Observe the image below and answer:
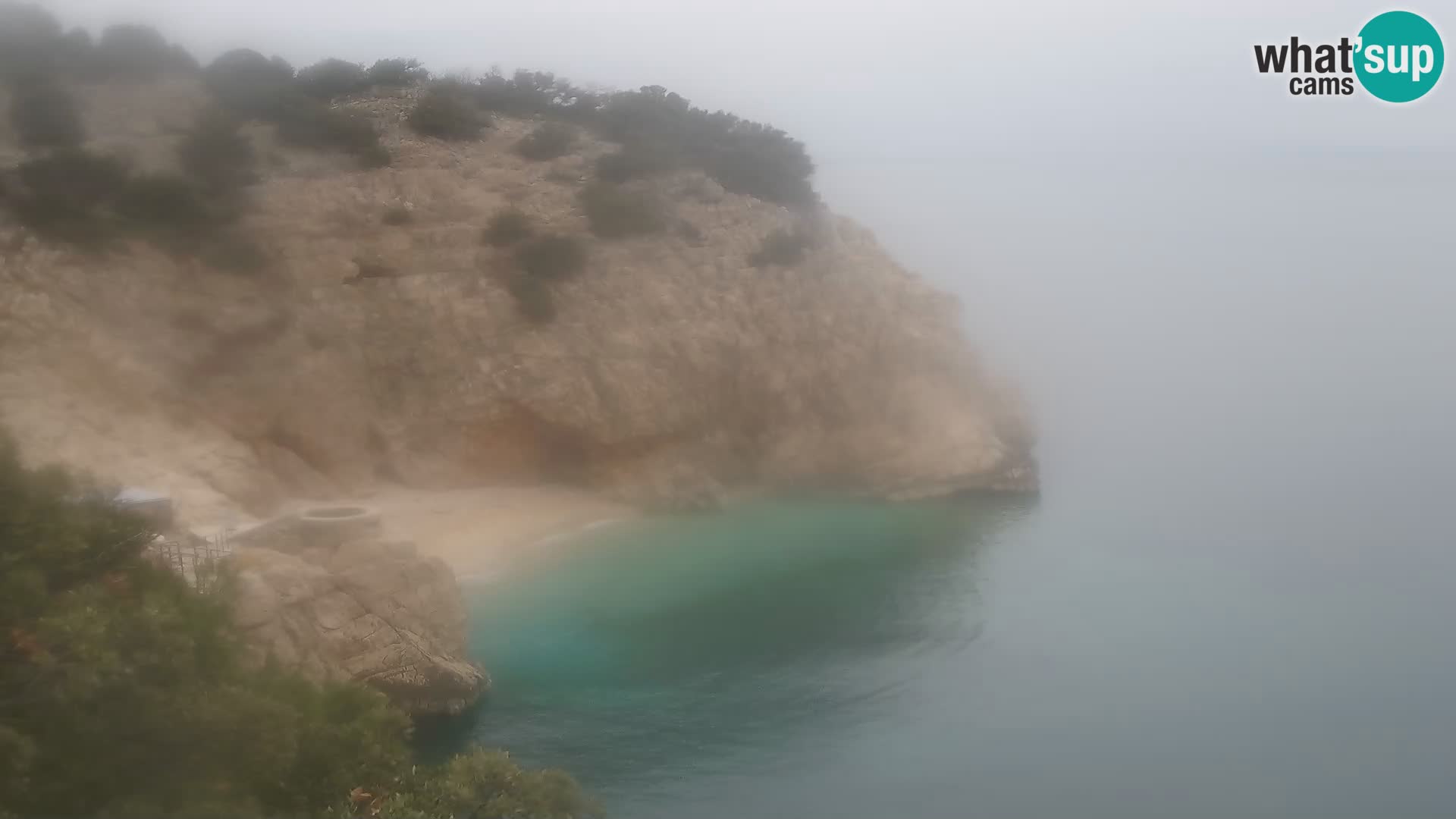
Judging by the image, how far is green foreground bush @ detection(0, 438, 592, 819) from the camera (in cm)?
556

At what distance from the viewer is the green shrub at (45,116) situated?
1809cm

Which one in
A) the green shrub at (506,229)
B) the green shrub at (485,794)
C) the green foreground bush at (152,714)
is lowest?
the green shrub at (485,794)

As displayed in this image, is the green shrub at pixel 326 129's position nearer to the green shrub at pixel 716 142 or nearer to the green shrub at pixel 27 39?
the green shrub at pixel 27 39

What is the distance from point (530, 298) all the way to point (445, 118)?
4518 millimetres

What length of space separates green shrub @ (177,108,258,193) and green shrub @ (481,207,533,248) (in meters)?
4.51

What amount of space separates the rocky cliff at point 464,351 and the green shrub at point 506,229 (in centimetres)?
22

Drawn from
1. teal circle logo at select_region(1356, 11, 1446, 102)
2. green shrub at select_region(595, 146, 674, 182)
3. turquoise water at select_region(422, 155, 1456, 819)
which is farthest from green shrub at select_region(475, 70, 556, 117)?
teal circle logo at select_region(1356, 11, 1446, 102)

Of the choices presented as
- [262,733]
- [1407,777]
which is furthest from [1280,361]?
[262,733]

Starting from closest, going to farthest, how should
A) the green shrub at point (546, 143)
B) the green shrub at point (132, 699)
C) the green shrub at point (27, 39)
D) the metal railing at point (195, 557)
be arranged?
1. the green shrub at point (132, 699)
2. the metal railing at point (195, 557)
3. the green shrub at point (27, 39)
4. the green shrub at point (546, 143)

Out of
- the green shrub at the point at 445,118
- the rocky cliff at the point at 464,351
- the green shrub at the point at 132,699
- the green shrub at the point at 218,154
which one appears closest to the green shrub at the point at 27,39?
the rocky cliff at the point at 464,351

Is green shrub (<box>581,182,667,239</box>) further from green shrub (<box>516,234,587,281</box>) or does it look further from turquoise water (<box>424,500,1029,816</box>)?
turquoise water (<box>424,500,1029,816</box>)

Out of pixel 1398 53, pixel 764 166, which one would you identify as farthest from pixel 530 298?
pixel 1398 53

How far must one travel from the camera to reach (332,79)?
22.5m

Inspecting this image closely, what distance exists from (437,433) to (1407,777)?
54.6ft
